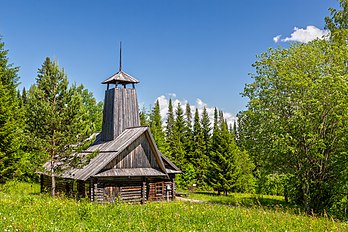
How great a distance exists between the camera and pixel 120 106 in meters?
30.6

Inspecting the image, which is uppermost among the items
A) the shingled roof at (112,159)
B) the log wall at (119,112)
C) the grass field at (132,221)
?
the log wall at (119,112)

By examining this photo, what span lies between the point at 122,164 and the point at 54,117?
7933 millimetres

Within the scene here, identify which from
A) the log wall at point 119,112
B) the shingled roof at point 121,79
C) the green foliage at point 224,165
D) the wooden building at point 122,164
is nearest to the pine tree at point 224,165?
the green foliage at point 224,165

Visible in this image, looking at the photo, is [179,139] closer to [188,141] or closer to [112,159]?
[188,141]

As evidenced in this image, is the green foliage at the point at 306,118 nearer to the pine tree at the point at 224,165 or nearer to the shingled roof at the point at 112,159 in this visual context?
the shingled roof at the point at 112,159

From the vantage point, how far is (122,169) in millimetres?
26000

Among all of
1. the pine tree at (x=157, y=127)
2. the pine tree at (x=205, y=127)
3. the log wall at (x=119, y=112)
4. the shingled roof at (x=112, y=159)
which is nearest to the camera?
the shingled roof at (x=112, y=159)

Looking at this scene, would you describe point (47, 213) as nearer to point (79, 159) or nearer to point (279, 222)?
point (279, 222)

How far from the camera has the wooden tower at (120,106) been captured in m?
30.3

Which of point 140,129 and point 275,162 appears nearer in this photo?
point 275,162

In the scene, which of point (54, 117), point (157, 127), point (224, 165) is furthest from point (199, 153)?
point (54, 117)

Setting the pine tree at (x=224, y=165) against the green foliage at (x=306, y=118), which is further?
the pine tree at (x=224, y=165)

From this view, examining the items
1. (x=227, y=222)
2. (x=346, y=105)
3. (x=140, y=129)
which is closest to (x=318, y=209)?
(x=346, y=105)

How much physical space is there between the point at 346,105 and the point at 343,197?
540 cm
